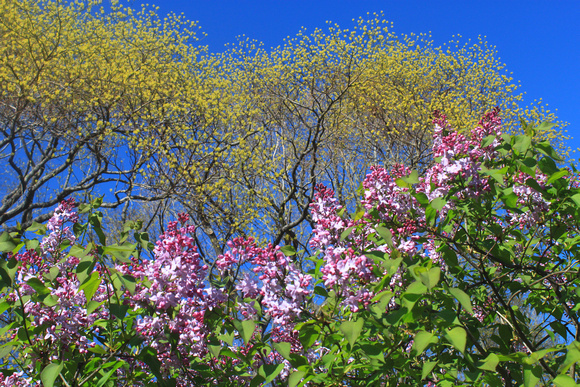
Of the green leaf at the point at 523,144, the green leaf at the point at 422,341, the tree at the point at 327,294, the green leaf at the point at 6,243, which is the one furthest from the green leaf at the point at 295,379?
the green leaf at the point at 523,144

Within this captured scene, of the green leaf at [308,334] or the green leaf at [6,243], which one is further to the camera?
the green leaf at [308,334]

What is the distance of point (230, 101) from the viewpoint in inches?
542

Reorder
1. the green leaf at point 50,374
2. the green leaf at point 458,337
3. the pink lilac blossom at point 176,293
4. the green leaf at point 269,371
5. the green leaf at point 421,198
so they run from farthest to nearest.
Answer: the green leaf at point 421,198 < the pink lilac blossom at point 176,293 < the green leaf at point 269,371 < the green leaf at point 50,374 < the green leaf at point 458,337

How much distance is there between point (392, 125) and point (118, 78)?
8395 millimetres

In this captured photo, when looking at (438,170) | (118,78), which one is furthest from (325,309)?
(118,78)

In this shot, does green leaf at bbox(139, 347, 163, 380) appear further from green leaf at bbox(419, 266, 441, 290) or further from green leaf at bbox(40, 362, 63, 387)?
green leaf at bbox(419, 266, 441, 290)

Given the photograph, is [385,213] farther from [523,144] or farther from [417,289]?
[417,289]

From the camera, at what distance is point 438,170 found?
2.17 meters

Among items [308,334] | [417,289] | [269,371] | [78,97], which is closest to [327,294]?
[308,334]

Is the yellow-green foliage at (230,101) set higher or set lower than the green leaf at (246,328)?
higher

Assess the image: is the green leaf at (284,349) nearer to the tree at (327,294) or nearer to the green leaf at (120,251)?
the tree at (327,294)

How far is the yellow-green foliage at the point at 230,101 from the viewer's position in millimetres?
11000

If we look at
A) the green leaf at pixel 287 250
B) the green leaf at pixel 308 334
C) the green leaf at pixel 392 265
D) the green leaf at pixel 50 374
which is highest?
the green leaf at pixel 287 250

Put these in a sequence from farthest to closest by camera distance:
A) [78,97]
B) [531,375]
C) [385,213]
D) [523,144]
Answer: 1. [78,97]
2. [385,213]
3. [523,144]
4. [531,375]
